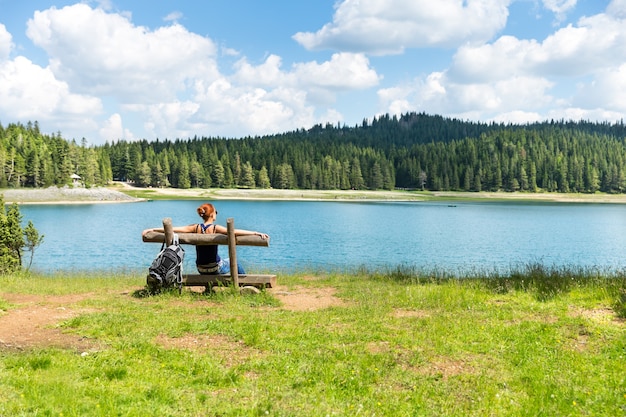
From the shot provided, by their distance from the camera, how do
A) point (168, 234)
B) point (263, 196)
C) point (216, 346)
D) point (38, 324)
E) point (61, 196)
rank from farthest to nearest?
point (263, 196) → point (61, 196) → point (168, 234) → point (38, 324) → point (216, 346)

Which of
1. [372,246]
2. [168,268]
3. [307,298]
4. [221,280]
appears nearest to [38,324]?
[168,268]

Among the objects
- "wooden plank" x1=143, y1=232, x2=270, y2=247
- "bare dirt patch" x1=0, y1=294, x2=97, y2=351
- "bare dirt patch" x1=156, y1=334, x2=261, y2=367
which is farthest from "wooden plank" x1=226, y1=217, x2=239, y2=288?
"bare dirt patch" x1=0, y1=294, x2=97, y2=351

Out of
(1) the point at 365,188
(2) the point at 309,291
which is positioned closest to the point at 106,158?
(1) the point at 365,188

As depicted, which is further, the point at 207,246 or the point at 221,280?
the point at 207,246

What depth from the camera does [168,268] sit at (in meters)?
12.3

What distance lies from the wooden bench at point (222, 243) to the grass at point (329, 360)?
746 millimetres

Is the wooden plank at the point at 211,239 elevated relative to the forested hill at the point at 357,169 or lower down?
lower down

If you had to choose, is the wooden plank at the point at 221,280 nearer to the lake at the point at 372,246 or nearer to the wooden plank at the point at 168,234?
the wooden plank at the point at 168,234

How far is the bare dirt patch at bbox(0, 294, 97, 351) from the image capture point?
7898 millimetres

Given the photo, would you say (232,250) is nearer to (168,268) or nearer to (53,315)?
(168,268)

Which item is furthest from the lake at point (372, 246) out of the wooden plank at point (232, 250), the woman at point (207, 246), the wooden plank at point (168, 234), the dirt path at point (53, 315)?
the wooden plank at point (168, 234)

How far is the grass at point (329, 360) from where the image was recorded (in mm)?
5957

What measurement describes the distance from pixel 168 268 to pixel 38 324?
3574 millimetres

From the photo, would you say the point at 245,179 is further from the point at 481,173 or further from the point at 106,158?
the point at 481,173
